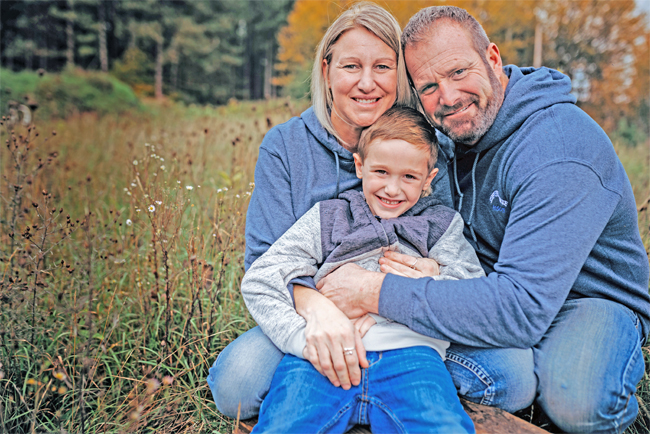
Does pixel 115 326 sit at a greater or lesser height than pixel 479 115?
lesser

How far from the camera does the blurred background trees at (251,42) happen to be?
1388 centimetres

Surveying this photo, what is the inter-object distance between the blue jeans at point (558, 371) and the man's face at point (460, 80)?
0.94 meters

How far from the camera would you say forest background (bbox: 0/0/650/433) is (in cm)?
210

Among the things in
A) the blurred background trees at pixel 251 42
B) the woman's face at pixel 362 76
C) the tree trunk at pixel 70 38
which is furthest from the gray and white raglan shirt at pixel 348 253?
the tree trunk at pixel 70 38

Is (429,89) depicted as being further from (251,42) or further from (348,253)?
(251,42)

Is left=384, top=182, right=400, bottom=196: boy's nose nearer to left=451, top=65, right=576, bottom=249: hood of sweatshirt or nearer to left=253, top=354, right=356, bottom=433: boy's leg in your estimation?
left=451, top=65, right=576, bottom=249: hood of sweatshirt

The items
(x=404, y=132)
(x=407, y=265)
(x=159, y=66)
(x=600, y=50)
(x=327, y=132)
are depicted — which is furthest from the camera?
(x=159, y=66)

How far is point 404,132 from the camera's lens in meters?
1.96

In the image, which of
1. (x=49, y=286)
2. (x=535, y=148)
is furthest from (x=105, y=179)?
(x=535, y=148)

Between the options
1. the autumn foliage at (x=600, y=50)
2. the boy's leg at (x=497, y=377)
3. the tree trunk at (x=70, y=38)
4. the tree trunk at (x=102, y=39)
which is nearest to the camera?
the boy's leg at (x=497, y=377)

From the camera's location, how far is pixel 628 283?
184 centimetres

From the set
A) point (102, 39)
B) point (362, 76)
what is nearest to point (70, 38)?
point (102, 39)

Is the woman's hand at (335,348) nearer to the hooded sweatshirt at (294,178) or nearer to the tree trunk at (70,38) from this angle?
the hooded sweatshirt at (294,178)

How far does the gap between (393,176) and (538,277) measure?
29.6 inches
